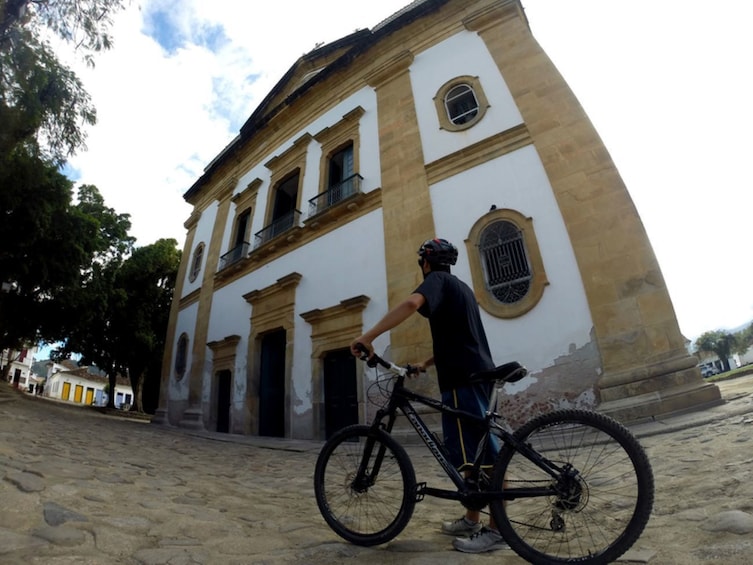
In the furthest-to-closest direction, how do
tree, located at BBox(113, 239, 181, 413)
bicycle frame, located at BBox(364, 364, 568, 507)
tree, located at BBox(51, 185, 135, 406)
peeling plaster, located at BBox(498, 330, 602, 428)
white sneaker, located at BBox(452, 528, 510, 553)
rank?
tree, located at BBox(113, 239, 181, 413)
tree, located at BBox(51, 185, 135, 406)
peeling plaster, located at BBox(498, 330, 602, 428)
white sneaker, located at BBox(452, 528, 510, 553)
bicycle frame, located at BBox(364, 364, 568, 507)

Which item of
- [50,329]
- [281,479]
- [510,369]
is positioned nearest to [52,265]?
[50,329]

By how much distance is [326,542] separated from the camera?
1.92 meters

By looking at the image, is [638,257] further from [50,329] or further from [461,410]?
[50,329]

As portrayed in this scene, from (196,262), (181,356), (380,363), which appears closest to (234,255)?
(196,262)

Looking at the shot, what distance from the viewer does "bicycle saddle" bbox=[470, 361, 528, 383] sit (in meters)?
1.79

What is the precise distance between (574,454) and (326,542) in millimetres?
1310

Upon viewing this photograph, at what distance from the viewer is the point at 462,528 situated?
196 cm

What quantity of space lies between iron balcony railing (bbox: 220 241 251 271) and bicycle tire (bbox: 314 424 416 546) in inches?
393

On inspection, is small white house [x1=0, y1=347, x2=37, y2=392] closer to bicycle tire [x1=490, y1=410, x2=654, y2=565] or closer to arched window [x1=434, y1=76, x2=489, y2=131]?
arched window [x1=434, y1=76, x2=489, y2=131]

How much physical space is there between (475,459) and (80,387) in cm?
6220

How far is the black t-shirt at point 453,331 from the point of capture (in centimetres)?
199

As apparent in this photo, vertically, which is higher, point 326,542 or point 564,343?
point 564,343

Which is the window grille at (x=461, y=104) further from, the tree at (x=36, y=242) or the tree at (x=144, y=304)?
the tree at (x=144, y=304)

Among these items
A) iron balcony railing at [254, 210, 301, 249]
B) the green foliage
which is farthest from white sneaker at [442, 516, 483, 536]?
the green foliage
